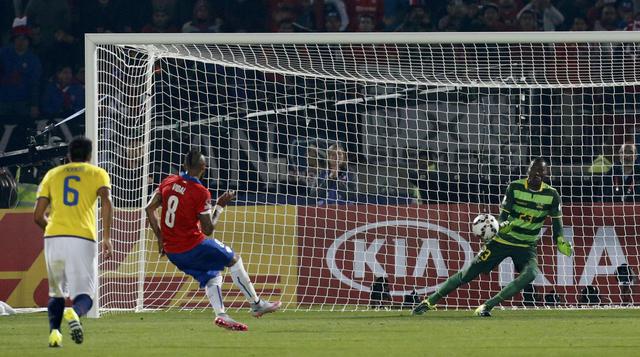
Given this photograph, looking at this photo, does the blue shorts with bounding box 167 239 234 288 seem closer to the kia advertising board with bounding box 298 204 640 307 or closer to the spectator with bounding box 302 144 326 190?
the kia advertising board with bounding box 298 204 640 307

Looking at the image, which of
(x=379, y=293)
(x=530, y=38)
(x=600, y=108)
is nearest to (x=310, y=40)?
(x=530, y=38)

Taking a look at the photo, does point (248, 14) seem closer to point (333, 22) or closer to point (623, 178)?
point (333, 22)

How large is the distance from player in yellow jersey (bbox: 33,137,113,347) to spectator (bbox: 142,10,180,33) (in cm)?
1098

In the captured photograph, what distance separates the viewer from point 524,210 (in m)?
14.9

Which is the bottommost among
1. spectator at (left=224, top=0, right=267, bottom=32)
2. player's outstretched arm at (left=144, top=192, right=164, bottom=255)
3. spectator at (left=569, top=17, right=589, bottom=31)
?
player's outstretched arm at (left=144, top=192, right=164, bottom=255)

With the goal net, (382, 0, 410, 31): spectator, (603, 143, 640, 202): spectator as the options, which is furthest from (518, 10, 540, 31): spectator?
(603, 143, 640, 202): spectator

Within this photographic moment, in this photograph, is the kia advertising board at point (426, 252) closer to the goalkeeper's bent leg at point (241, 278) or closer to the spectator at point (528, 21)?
the goalkeeper's bent leg at point (241, 278)

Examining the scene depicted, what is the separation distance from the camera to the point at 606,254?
16594mm

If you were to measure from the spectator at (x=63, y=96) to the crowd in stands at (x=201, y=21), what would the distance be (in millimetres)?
15

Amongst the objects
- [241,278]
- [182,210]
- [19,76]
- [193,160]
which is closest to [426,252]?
[241,278]

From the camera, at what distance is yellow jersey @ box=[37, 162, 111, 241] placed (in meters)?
10.6

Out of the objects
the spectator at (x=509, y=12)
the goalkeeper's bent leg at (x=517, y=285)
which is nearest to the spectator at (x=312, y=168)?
the goalkeeper's bent leg at (x=517, y=285)

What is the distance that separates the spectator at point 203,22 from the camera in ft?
71.3

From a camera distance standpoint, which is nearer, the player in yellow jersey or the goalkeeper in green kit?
the player in yellow jersey
